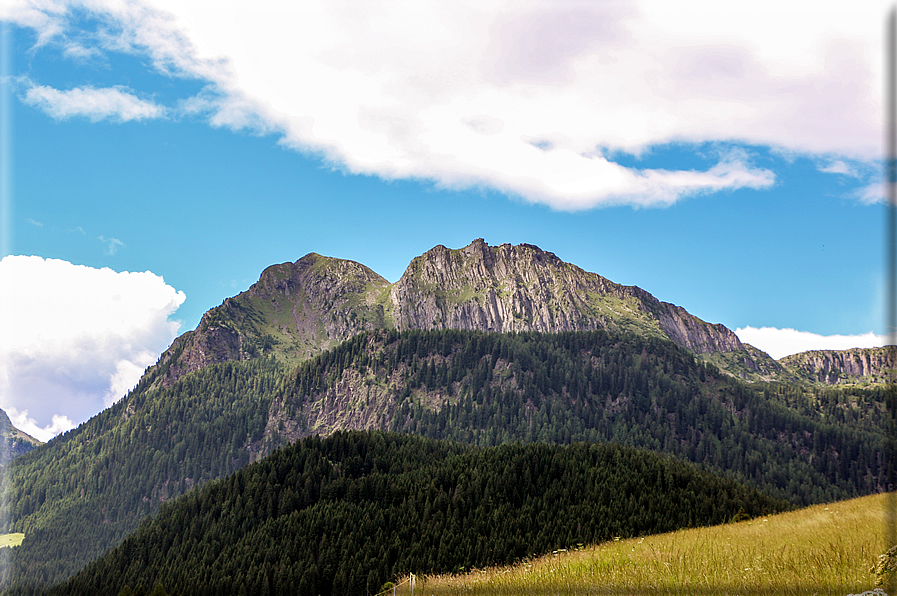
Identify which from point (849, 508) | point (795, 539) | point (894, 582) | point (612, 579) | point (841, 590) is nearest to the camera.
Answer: point (894, 582)

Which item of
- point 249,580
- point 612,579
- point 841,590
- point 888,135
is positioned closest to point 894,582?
point 841,590

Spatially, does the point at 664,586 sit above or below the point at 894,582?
below

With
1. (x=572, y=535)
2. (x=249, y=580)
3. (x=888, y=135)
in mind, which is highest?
(x=888, y=135)

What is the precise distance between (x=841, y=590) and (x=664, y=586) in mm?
5287

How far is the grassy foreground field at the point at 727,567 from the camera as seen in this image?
19781 millimetres

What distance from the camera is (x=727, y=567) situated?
75.0ft

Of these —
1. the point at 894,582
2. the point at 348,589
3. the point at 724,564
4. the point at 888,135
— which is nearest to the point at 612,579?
the point at 724,564

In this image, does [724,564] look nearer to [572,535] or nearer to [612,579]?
[612,579]

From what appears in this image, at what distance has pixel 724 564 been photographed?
23.4 metres

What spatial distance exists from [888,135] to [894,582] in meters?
11.1

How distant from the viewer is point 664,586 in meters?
21.1

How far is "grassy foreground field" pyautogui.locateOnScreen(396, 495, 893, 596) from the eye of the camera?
19.8 m

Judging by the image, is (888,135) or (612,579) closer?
(888,135)

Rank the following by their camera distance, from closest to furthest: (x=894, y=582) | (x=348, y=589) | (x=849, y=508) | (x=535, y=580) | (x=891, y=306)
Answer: (x=891, y=306) < (x=894, y=582) < (x=535, y=580) < (x=849, y=508) < (x=348, y=589)
